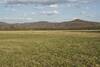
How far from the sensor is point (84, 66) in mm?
14344

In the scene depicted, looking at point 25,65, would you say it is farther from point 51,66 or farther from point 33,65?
point 51,66

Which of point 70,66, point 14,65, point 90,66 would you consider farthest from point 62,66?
point 14,65

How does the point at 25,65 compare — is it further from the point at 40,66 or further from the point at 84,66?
the point at 84,66

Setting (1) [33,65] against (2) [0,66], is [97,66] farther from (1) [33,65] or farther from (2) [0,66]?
(2) [0,66]

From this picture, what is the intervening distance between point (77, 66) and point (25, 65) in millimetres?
3165

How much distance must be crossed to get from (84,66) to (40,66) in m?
2.62

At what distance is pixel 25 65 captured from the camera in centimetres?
1484

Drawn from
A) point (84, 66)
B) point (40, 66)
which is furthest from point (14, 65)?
point (84, 66)

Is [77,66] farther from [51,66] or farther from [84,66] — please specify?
[51,66]

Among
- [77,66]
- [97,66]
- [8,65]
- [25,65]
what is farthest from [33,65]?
[97,66]

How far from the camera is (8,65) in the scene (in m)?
14.8

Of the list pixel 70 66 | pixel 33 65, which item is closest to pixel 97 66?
pixel 70 66

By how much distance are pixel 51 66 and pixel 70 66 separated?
1142mm

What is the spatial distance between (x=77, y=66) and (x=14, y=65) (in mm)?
3825
